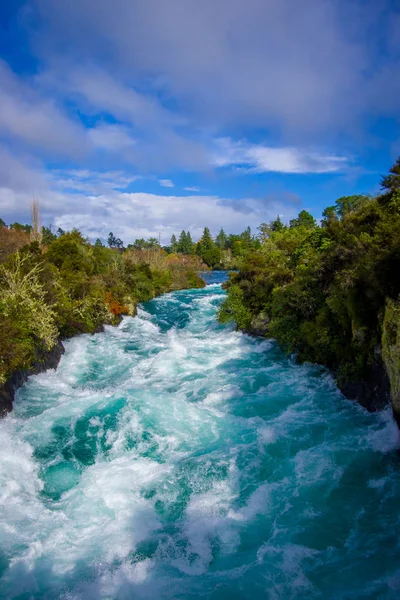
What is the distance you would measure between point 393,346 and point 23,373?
12595mm

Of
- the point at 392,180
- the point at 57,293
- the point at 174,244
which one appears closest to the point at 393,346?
the point at 392,180

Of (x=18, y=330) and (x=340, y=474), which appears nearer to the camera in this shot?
(x=340, y=474)

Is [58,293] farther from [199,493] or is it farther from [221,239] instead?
[221,239]

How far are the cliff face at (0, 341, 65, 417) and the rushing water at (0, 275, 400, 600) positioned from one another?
17.4 inches

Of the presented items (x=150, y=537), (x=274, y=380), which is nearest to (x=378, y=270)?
(x=274, y=380)

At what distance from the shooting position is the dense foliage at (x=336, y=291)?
31.5 feet

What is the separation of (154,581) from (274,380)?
29.3 feet

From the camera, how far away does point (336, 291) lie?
1236 centimetres

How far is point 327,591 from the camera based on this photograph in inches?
205

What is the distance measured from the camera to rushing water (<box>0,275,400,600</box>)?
554 cm

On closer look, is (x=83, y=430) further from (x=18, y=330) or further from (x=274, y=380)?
(x=274, y=380)

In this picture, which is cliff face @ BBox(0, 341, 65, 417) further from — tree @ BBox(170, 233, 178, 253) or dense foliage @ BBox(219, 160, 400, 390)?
tree @ BBox(170, 233, 178, 253)

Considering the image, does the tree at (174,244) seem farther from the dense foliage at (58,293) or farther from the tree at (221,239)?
the dense foliage at (58,293)

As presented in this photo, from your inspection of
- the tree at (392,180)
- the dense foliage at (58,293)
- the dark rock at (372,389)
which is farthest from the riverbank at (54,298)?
the tree at (392,180)
